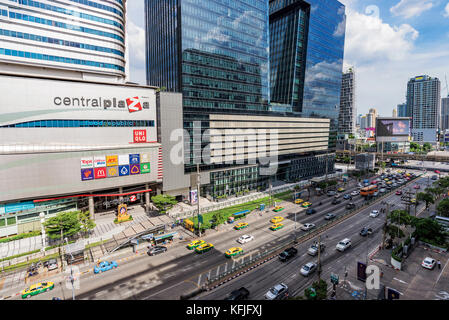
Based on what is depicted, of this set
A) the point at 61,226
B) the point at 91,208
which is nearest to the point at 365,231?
the point at 61,226

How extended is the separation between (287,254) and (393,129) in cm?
10963

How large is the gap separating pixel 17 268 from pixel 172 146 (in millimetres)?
42138

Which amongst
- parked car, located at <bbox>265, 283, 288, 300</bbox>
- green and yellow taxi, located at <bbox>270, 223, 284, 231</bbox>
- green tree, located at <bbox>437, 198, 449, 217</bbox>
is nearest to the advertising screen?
green tree, located at <bbox>437, 198, 449, 217</bbox>

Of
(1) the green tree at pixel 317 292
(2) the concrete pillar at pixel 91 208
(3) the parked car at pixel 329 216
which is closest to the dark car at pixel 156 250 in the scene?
(2) the concrete pillar at pixel 91 208

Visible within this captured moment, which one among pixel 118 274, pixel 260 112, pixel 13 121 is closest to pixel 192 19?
pixel 260 112

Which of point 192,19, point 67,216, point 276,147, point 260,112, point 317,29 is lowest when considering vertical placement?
point 67,216

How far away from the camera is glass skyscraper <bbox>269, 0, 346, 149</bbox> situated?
105 metres

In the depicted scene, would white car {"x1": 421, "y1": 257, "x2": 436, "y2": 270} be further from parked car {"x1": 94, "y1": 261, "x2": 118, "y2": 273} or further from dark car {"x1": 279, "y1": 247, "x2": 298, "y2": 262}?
parked car {"x1": 94, "y1": 261, "x2": 118, "y2": 273}

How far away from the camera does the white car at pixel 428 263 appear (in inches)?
1570

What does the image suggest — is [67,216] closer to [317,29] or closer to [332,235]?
[332,235]

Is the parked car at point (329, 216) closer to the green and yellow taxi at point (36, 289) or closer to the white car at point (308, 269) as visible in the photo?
the white car at point (308, 269)

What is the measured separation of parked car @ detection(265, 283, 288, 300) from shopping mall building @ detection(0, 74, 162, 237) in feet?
152

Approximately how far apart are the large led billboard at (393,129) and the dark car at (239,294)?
117524 mm

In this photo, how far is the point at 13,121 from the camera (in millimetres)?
51500
